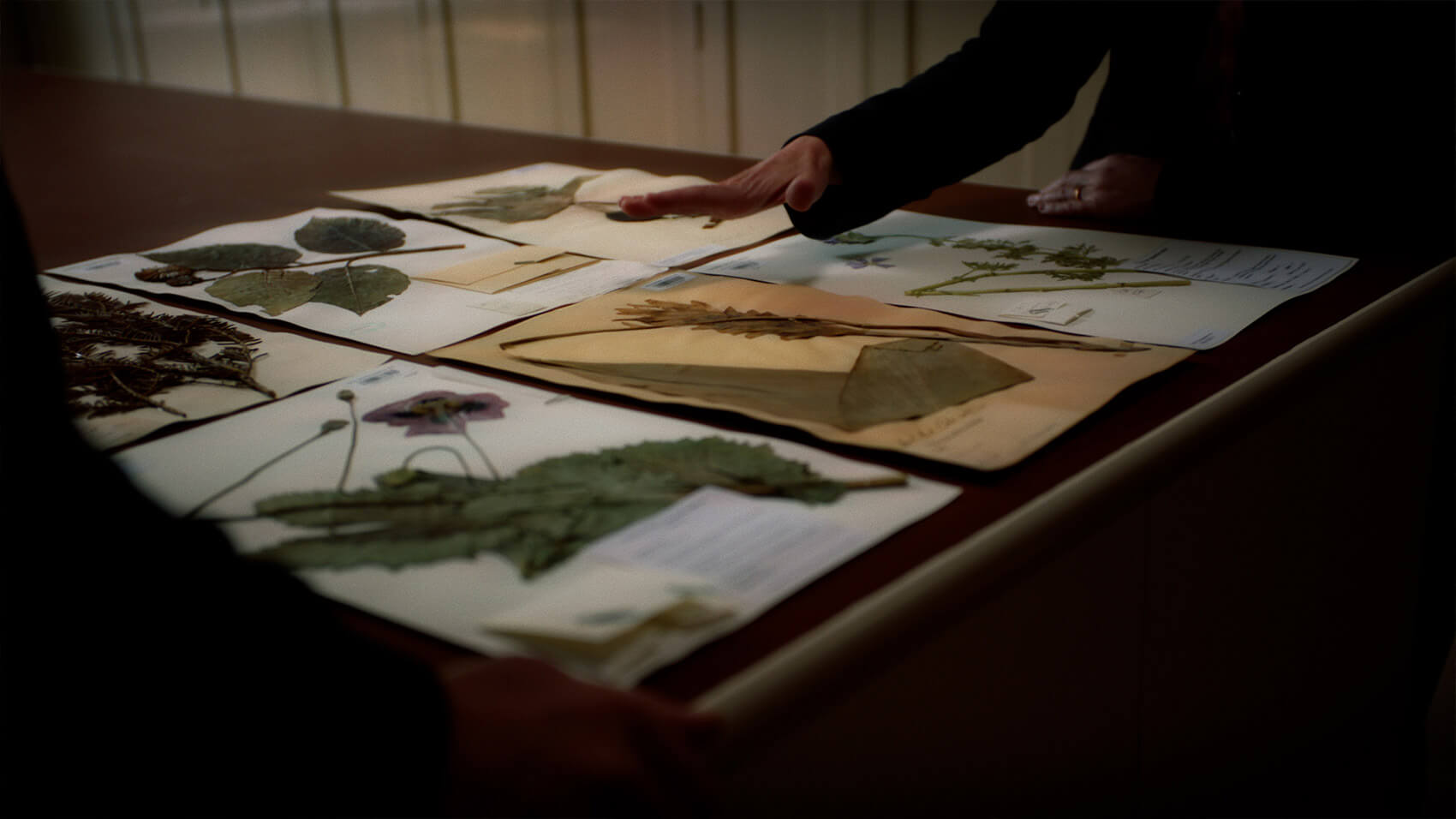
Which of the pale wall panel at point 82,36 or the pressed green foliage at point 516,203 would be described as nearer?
the pressed green foliage at point 516,203

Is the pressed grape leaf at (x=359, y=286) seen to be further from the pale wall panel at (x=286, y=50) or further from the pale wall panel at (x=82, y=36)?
the pale wall panel at (x=82, y=36)

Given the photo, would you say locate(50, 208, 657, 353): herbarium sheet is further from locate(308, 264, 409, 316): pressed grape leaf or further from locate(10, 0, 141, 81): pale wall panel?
locate(10, 0, 141, 81): pale wall panel

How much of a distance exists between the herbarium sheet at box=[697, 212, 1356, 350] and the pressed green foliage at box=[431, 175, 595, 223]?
32cm

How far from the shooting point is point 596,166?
1638mm

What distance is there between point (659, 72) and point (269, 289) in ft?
7.27

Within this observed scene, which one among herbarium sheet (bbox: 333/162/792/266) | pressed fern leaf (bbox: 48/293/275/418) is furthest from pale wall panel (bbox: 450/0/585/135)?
pressed fern leaf (bbox: 48/293/275/418)

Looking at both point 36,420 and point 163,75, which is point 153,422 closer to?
point 36,420

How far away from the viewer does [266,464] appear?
0.70 m

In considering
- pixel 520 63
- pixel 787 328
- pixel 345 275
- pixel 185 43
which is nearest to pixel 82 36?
pixel 185 43

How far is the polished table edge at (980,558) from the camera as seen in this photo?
1.60ft

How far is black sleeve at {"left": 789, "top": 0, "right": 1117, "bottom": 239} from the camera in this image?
118 centimetres

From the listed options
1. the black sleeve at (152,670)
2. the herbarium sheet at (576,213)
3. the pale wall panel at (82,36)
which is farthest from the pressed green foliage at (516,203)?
the pale wall panel at (82,36)

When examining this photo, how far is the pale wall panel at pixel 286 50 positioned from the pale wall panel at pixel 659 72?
1321mm

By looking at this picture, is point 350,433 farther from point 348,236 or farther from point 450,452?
point 348,236
